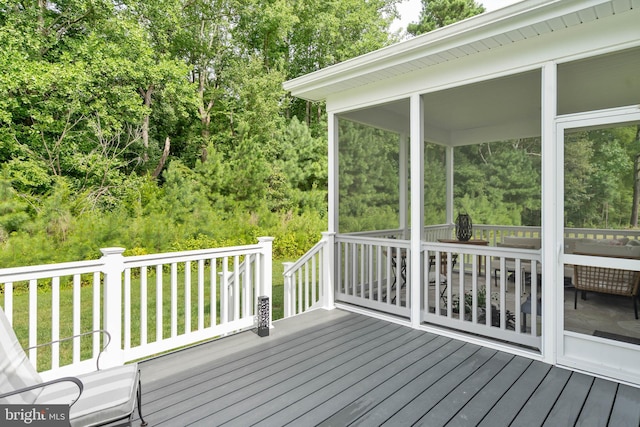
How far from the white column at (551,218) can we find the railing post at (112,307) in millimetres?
3563

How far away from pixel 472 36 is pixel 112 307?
3816 mm

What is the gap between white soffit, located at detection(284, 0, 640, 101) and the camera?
2.81 meters

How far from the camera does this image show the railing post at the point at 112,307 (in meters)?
2.89

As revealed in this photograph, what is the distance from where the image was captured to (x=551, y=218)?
10.4ft

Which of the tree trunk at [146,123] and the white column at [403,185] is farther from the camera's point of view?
the tree trunk at [146,123]

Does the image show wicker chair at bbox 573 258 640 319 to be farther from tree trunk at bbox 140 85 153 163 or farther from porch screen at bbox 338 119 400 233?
tree trunk at bbox 140 85 153 163

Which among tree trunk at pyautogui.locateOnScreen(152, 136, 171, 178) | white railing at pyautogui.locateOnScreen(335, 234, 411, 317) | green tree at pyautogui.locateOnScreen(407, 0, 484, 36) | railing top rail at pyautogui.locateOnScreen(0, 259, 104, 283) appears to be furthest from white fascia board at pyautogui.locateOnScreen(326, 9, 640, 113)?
green tree at pyautogui.locateOnScreen(407, 0, 484, 36)

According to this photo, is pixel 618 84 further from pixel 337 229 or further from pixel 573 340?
pixel 337 229

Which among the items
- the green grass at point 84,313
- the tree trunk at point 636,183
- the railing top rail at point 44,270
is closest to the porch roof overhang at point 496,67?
the tree trunk at point 636,183

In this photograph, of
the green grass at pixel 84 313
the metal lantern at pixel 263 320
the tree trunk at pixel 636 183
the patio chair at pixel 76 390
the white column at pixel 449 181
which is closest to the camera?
the patio chair at pixel 76 390

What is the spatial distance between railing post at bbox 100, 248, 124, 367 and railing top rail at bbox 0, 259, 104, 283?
0.07m

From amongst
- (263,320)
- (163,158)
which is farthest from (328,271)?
(163,158)

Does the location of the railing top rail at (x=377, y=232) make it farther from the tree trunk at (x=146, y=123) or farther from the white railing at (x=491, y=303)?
the tree trunk at (x=146, y=123)

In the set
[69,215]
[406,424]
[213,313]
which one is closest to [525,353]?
[406,424]
